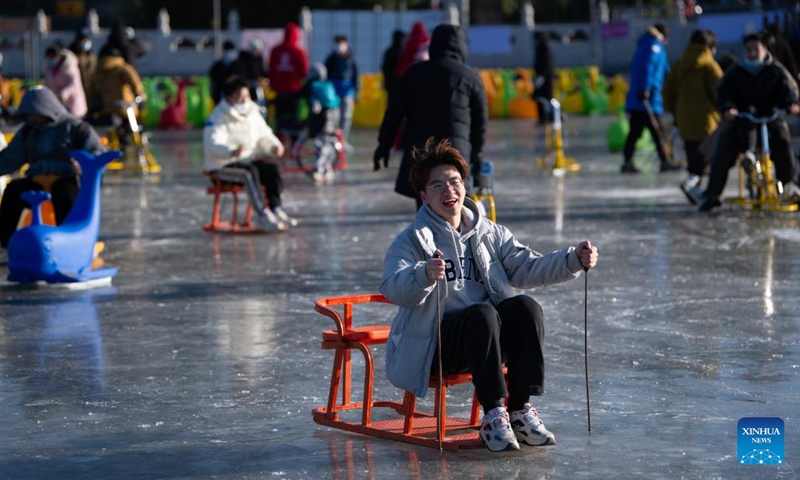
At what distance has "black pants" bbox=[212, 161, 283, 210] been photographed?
535 inches

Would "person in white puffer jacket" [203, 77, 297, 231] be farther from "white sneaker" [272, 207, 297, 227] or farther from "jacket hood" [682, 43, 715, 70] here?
"jacket hood" [682, 43, 715, 70]

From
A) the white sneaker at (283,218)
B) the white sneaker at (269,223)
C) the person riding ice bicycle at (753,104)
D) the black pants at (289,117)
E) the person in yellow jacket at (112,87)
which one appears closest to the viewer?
the white sneaker at (269,223)

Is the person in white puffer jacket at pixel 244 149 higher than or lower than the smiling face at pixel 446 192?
lower

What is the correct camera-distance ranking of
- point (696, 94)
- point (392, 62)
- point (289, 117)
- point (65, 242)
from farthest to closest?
point (392, 62) → point (289, 117) → point (696, 94) → point (65, 242)

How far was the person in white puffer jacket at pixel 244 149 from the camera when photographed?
44.4 feet

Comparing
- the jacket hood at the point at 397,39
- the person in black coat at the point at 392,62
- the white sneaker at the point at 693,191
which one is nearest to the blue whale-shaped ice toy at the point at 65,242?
the white sneaker at the point at 693,191

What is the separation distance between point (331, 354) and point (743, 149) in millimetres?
7371

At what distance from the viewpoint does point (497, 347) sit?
570 centimetres

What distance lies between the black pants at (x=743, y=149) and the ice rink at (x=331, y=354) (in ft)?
1.29

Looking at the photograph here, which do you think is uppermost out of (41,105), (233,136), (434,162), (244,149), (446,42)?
(446,42)

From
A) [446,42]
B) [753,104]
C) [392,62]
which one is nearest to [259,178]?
[446,42]

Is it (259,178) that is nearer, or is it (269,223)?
(269,223)

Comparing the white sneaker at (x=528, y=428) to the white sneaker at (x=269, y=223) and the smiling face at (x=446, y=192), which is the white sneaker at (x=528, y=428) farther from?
the white sneaker at (x=269, y=223)

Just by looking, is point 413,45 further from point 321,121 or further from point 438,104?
point 438,104
